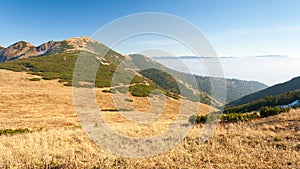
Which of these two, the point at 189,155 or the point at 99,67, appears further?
the point at 99,67

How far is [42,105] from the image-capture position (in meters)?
42.3

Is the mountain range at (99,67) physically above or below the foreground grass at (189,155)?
above

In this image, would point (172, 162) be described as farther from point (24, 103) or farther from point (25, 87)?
point (25, 87)

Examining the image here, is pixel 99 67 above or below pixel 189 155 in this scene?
above

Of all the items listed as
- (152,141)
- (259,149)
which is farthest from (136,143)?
(259,149)

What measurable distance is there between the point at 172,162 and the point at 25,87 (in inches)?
2315

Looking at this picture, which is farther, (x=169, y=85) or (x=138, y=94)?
(x=169, y=85)

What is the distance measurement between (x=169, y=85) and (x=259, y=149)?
14967cm

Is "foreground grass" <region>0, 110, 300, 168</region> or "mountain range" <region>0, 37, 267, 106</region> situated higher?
"mountain range" <region>0, 37, 267, 106</region>

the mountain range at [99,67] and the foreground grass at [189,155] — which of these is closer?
the foreground grass at [189,155]

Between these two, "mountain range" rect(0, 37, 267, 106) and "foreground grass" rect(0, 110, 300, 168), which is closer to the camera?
"foreground grass" rect(0, 110, 300, 168)

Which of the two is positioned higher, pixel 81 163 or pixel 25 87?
pixel 25 87

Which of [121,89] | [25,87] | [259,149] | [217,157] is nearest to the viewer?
[217,157]

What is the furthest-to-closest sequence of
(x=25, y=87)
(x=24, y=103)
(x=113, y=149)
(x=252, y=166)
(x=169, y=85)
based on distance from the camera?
(x=169, y=85)
(x=25, y=87)
(x=24, y=103)
(x=113, y=149)
(x=252, y=166)
